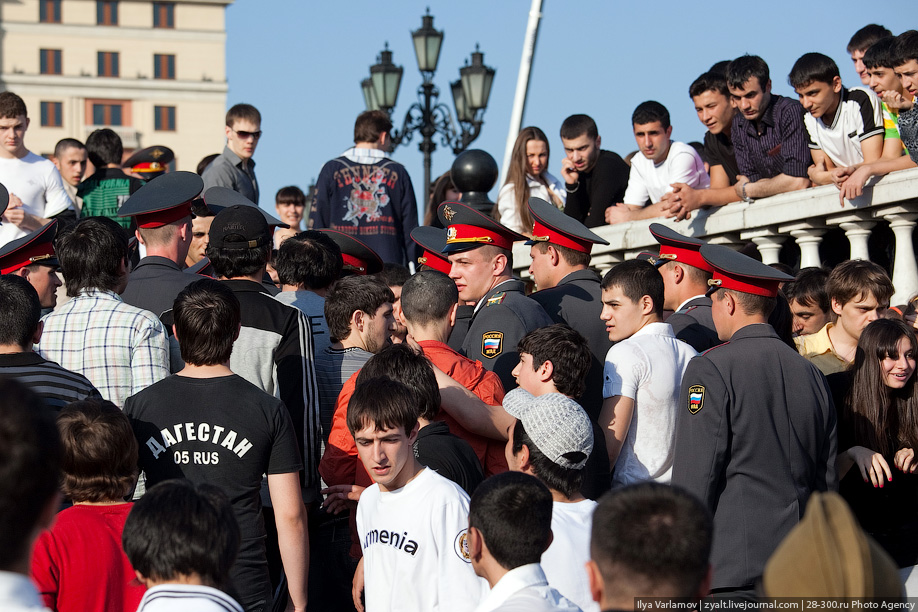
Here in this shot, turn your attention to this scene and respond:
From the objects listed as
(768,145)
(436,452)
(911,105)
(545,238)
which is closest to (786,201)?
(768,145)

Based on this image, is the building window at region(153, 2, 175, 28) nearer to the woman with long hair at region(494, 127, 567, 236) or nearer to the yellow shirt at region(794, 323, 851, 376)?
the woman with long hair at region(494, 127, 567, 236)

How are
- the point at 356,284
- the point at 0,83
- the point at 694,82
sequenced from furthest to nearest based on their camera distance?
the point at 0,83, the point at 694,82, the point at 356,284

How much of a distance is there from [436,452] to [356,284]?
132 centimetres

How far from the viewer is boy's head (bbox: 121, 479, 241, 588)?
10.0ft

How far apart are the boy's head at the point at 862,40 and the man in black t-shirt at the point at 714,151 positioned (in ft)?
3.32

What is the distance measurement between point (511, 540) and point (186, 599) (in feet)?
3.14

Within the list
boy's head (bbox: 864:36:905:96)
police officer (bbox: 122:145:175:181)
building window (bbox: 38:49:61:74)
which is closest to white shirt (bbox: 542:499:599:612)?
boy's head (bbox: 864:36:905:96)

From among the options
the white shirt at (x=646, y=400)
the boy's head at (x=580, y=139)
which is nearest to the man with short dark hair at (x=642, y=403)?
the white shirt at (x=646, y=400)

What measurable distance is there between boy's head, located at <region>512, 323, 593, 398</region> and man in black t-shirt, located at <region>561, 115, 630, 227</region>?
4.82m

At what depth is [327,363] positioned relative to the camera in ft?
18.5

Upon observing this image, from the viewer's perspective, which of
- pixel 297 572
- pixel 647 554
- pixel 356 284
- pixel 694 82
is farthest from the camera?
pixel 694 82

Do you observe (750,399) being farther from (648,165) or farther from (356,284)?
(648,165)

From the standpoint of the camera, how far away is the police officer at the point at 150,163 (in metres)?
10.7

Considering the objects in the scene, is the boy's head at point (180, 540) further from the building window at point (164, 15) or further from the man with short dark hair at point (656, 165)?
the building window at point (164, 15)
